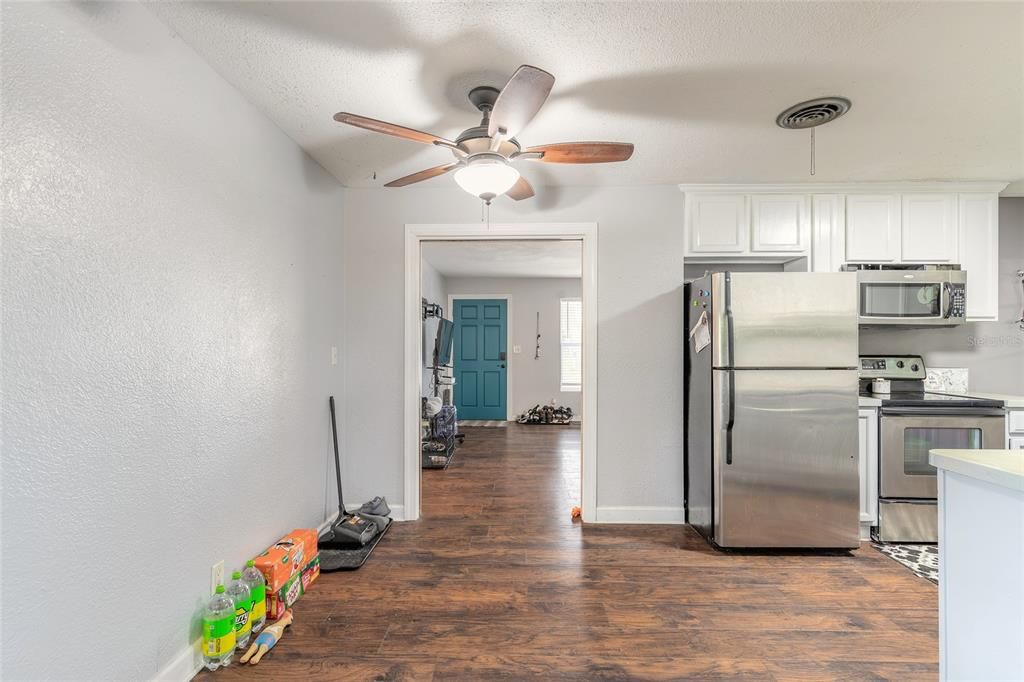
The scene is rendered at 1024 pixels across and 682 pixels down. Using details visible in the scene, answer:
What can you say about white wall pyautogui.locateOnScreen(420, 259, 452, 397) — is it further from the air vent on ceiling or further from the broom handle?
the air vent on ceiling

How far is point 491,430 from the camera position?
6754 mm

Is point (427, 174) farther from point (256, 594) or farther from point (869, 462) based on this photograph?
point (869, 462)

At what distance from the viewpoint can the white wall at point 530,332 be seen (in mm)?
7656

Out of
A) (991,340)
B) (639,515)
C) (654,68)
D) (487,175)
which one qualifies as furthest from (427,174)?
(991,340)

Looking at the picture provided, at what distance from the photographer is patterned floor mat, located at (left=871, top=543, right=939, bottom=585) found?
244 cm

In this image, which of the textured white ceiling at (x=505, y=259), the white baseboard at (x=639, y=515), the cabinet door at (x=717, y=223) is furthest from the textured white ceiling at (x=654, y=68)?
the textured white ceiling at (x=505, y=259)

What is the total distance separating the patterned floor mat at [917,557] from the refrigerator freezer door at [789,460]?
251 mm

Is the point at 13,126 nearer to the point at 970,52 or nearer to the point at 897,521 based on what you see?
the point at 970,52

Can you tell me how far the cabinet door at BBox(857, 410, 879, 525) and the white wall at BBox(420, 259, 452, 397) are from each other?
3724 millimetres

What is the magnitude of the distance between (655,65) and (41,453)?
90.6 inches

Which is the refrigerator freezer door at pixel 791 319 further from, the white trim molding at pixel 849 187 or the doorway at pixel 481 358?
the doorway at pixel 481 358

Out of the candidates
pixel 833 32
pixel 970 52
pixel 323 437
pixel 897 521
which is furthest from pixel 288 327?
pixel 897 521

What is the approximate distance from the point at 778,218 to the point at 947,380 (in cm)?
172

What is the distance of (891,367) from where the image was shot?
323cm
